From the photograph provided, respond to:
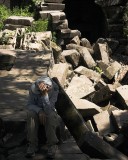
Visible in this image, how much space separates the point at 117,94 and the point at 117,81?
5.20 feet

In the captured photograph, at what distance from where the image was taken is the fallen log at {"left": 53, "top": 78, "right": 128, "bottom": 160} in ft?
Result: 18.1

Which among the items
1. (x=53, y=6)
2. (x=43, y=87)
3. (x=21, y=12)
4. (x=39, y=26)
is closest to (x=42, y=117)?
(x=43, y=87)

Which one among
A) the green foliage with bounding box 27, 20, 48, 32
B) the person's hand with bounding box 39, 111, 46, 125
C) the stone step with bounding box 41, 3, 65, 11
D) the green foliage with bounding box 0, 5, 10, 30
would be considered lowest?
the green foliage with bounding box 27, 20, 48, 32

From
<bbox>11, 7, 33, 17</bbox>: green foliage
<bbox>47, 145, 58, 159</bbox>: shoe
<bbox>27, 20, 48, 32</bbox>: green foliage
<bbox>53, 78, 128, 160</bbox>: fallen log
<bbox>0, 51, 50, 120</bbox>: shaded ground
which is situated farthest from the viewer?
<bbox>11, 7, 33, 17</bbox>: green foliage

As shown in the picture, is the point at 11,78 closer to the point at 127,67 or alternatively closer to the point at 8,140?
the point at 8,140

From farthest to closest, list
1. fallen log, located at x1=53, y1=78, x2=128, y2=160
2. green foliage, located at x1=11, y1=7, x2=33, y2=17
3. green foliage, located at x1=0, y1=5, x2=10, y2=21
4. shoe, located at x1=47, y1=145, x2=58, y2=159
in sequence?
green foliage, located at x1=11, y1=7, x2=33, y2=17 < green foliage, located at x1=0, y1=5, x2=10, y2=21 < fallen log, located at x1=53, y1=78, x2=128, y2=160 < shoe, located at x1=47, y1=145, x2=58, y2=159

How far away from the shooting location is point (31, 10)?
45.9 ft

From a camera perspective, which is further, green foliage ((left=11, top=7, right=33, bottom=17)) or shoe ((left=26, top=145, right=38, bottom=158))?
green foliage ((left=11, top=7, right=33, bottom=17))

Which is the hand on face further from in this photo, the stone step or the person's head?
the stone step

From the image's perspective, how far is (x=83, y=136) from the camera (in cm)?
561

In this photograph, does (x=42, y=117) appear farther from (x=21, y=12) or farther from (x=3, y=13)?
(x=21, y=12)

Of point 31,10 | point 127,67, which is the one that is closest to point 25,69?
point 127,67

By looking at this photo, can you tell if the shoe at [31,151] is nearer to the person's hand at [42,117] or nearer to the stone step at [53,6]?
the person's hand at [42,117]

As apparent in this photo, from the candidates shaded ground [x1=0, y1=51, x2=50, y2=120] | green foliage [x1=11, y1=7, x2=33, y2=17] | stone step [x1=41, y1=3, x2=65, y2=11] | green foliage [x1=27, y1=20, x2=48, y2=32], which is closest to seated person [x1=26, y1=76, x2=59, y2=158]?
shaded ground [x1=0, y1=51, x2=50, y2=120]
